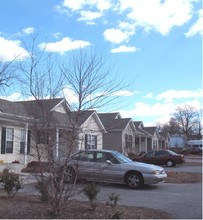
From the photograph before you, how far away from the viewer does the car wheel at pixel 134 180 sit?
50.6 ft

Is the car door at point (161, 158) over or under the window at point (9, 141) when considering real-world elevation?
under

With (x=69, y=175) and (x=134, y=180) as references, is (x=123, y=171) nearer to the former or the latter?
(x=134, y=180)

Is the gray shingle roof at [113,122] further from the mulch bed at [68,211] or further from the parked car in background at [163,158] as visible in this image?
the parked car in background at [163,158]

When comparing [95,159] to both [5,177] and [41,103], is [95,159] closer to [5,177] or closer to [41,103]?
[5,177]

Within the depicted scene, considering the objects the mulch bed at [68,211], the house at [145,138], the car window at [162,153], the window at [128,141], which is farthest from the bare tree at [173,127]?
the mulch bed at [68,211]

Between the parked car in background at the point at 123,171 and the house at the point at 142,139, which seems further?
the house at the point at 142,139

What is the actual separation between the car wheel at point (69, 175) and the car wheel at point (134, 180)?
6508mm

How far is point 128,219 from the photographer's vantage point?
8484 mm

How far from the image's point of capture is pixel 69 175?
8.95 metres

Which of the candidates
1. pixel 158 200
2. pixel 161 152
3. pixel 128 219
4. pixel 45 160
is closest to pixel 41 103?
pixel 45 160

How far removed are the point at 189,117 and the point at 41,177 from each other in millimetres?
108475

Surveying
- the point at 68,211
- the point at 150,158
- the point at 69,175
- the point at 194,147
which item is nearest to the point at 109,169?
the point at 69,175

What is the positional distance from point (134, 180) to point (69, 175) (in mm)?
6923

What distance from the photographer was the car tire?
8.58 m
